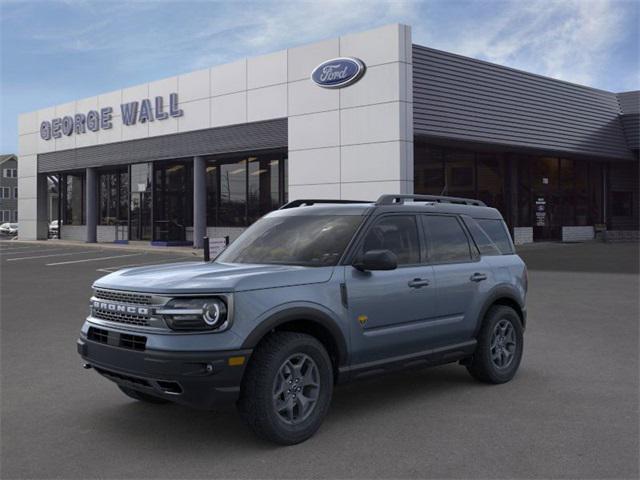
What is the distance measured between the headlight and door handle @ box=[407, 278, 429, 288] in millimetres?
1794

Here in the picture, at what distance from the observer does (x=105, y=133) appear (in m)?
34.3

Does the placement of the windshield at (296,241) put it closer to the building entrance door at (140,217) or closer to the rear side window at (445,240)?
the rear side window at (445,240)

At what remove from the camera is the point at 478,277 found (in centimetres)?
635

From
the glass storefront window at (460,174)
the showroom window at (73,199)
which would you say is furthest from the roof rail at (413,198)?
the showroom window at (73,199)

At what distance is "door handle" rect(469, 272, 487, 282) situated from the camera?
20.6 feet

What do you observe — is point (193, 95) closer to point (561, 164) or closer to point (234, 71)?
point (234, 71)

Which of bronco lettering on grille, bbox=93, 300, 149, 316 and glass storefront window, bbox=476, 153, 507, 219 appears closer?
bronco lettering on grille, bbox=93, 300, 149, 316

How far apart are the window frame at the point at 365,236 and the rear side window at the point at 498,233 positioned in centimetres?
108

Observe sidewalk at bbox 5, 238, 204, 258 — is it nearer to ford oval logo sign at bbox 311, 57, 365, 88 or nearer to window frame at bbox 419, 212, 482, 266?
ford oval logo sign at bbox 311, 57, 365, 88

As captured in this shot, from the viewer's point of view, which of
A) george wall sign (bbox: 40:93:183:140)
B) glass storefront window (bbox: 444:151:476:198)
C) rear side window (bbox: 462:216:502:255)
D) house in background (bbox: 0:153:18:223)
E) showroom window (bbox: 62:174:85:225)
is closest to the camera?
rear side window (bbox: 462:216:502:255)

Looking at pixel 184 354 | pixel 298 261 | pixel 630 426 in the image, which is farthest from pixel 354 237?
pixel 630 426

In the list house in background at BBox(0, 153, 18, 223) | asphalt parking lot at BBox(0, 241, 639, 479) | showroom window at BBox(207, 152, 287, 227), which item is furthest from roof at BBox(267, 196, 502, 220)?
house in background at BBox(0, 153, 18, 223)

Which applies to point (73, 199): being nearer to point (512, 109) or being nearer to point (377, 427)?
point (512, 109)

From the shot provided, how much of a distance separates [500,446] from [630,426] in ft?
3.92
